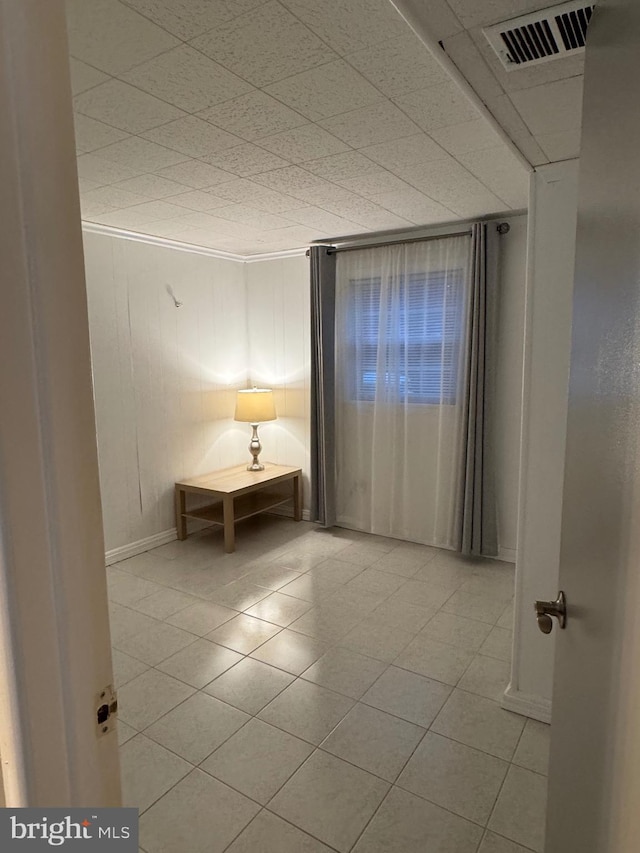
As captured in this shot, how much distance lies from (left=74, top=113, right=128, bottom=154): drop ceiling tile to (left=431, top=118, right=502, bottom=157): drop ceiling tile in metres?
1.28

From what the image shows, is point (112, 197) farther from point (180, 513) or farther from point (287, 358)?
point (180, 513)

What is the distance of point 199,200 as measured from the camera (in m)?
2.96

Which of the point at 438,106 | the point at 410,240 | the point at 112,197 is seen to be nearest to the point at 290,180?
the point at 438,106

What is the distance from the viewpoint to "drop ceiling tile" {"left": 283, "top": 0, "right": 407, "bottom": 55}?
129 cm

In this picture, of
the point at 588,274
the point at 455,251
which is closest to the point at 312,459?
the point at 455,251

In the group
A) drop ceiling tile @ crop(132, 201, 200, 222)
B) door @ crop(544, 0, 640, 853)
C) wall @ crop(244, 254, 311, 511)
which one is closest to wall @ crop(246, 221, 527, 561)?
wall @ crop(244, 254, 311, 511)

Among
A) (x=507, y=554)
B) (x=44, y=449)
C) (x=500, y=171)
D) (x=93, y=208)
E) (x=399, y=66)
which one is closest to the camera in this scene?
(x=44, y=449)

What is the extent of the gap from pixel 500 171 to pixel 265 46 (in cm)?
154

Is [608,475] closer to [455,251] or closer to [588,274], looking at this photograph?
[588,274]

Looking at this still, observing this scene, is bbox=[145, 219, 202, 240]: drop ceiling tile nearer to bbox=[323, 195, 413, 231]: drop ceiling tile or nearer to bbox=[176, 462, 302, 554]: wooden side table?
bbox=[323, 195, 413, 231]: drop ceiling tile

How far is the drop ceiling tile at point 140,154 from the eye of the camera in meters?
2.14

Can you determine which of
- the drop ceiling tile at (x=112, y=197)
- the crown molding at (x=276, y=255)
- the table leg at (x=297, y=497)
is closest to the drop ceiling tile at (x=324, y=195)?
the drop ceiling tile at (x=112, y=197)

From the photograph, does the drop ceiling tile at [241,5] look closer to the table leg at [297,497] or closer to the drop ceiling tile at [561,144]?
the drop ceiling tile at [561,144]

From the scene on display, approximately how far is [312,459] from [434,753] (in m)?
2.76
